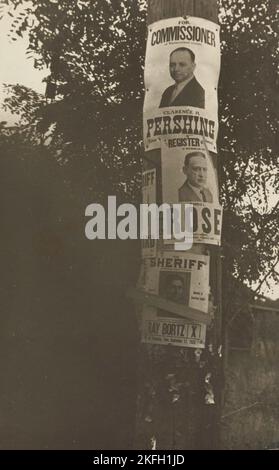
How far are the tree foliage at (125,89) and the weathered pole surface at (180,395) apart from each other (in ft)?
12.6

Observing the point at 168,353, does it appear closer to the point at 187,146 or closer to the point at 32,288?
the point at 187,146

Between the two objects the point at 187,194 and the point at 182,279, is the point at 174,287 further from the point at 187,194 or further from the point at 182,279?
the point at 187,194

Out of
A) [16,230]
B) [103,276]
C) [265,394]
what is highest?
[16,230]

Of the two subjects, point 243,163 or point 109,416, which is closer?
point 109,416

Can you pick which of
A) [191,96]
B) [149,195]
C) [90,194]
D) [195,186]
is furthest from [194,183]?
[90,194]

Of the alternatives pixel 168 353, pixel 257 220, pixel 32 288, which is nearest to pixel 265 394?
pixel 257 220

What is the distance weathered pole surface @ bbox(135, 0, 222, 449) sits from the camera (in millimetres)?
3691

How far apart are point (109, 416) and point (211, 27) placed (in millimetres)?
4422

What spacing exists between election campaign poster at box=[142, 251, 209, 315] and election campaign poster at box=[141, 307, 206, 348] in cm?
7

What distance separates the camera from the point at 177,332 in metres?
3.74

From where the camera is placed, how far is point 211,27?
404 cm

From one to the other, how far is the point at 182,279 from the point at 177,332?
1.01 ft

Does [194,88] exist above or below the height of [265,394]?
above

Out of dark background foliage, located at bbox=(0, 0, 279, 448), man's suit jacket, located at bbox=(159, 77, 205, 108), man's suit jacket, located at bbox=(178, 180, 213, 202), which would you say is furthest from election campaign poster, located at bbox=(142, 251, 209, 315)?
dark background foliage, located at bbox=(0, 0, 279, 448)
